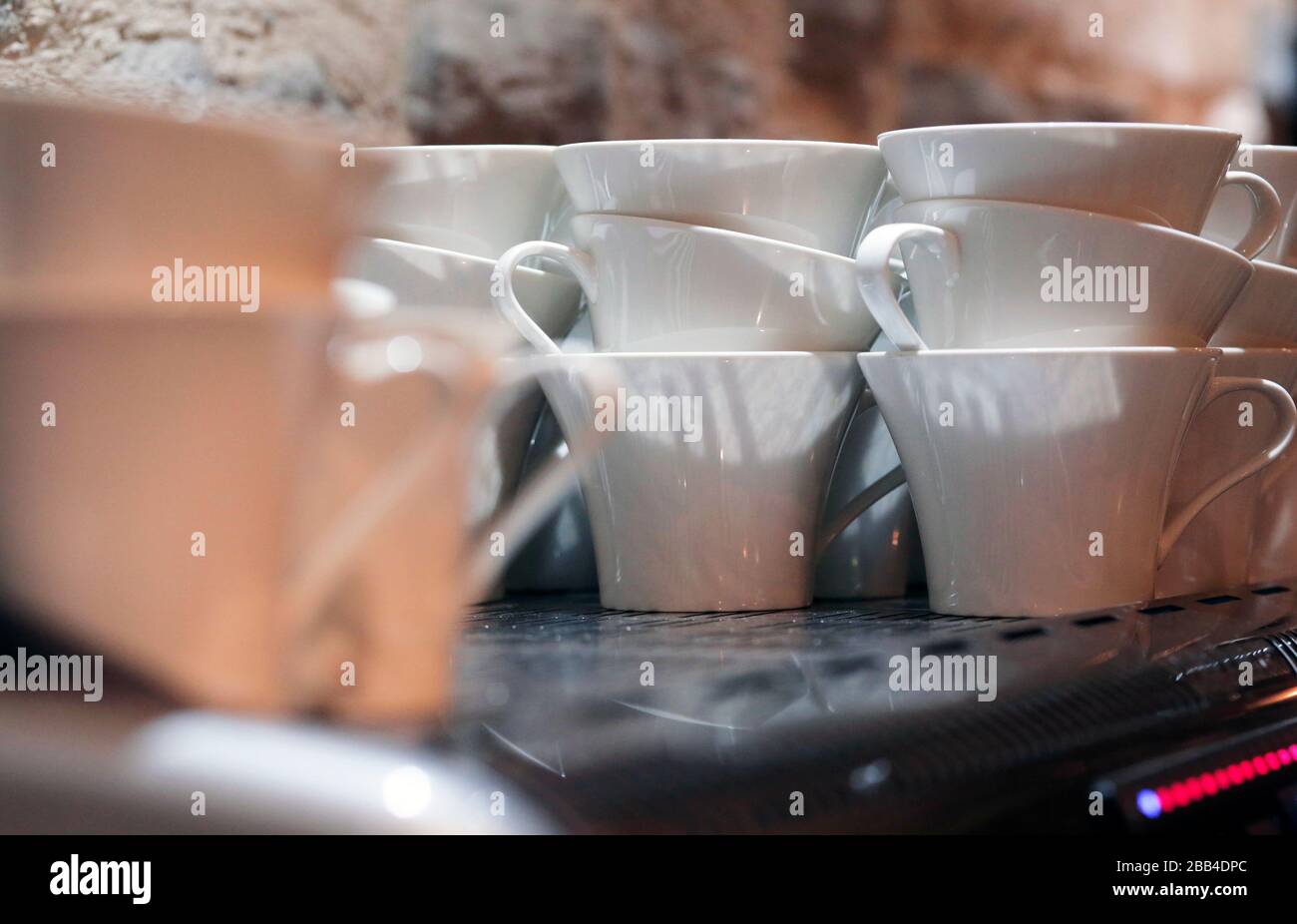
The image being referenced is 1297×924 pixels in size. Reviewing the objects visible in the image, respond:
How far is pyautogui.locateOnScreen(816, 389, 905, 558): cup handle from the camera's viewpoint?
0.67m

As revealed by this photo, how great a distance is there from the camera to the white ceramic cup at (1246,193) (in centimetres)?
70

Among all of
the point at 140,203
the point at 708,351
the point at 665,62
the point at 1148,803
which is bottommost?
the point at 1148,803

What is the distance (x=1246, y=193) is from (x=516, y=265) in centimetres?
36

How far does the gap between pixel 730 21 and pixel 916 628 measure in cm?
81

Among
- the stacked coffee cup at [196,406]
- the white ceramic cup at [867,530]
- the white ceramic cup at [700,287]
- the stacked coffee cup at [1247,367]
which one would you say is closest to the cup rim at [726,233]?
the white ceramic cup at [700,287]

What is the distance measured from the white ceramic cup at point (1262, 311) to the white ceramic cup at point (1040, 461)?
110mm

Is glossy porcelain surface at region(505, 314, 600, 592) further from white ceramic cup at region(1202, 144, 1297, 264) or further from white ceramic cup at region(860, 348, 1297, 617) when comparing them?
white ceramic cup at region(1202, 144, 1297, 264)

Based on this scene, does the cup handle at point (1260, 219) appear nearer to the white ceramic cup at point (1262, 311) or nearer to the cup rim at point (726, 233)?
the white ceramic cup at point (1262, 311)

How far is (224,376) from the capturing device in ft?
0.93

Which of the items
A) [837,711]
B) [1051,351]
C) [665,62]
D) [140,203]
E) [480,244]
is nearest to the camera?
[140,203]

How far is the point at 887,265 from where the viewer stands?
573mm

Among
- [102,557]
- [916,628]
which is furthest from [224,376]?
[916,628]

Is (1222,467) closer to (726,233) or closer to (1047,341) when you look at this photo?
(1047,341)

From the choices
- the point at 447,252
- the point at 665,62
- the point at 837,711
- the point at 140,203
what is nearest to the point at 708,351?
the point at 447,252
